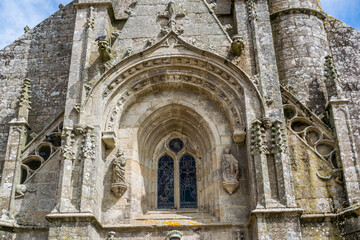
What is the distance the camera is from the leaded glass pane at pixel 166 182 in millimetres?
11246

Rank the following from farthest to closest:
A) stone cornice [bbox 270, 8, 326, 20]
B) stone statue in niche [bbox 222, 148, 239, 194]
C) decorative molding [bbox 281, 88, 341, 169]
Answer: stone cornice [bbox 270, 8, 326, 20]
decorative molding [bbox 281, 88, 341, 169]
stone statue in niche [bbox 222, 148, 239, 194]

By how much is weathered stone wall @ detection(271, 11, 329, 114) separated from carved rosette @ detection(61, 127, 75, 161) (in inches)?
235

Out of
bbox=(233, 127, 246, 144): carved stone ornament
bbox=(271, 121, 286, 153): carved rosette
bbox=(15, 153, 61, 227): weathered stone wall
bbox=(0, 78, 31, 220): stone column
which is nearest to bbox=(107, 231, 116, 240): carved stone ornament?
bbox=(15, 153, 61, 227): weathered stone wall

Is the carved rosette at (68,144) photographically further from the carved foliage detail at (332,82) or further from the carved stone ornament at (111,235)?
the carved foliage detail at (332,82)

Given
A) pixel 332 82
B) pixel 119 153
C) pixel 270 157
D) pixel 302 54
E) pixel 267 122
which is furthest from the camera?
pixel 302 54

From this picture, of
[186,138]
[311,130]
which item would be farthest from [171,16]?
[311,130]

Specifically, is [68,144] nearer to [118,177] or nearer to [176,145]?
[118,177]

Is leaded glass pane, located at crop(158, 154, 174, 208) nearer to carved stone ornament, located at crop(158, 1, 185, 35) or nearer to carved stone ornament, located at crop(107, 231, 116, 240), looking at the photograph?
carved stone ornament, located at crop(107, 231, 116, 240)

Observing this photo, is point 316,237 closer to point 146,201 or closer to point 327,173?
point 327,173

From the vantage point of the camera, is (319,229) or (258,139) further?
(258,139)

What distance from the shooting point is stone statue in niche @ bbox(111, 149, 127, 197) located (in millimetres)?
10562

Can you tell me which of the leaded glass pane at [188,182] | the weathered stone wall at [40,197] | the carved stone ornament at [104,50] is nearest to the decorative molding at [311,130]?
the leaded glass pane at [188,182]

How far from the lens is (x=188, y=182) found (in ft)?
37.7

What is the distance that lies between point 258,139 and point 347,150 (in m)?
2.10
